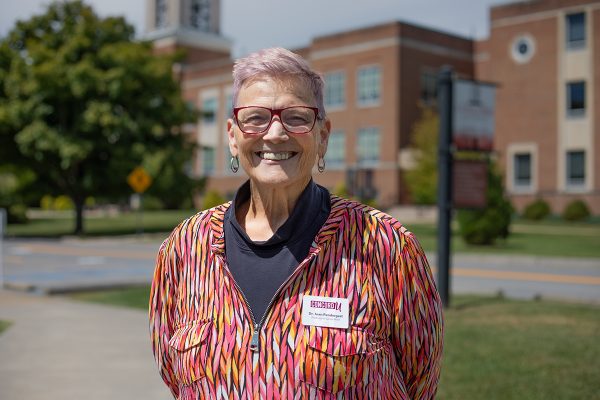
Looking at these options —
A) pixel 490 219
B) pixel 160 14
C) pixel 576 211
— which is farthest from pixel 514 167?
pixel 160 14

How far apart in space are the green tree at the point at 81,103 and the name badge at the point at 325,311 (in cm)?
2934

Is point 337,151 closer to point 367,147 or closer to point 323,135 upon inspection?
point 367,147

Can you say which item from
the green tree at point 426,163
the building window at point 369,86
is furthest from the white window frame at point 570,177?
the building window at point 369,86

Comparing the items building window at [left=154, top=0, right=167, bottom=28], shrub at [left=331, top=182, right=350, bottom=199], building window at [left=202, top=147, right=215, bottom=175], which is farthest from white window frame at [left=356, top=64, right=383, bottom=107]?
building window at [left=154, top=0, right=167, bottom=28]

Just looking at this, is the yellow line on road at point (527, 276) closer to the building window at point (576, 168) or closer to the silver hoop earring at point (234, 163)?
the silver hoop earring at point (234, 163)

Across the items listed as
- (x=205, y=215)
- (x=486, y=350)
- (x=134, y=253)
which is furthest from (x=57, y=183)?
(x=205, y=215)

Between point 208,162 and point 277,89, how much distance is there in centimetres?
5879

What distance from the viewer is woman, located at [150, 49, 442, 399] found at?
7.10ft

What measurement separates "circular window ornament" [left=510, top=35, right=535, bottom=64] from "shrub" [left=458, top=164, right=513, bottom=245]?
23.0 metres

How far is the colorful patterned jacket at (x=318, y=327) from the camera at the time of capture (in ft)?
7.09

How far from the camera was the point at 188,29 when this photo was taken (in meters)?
67.0

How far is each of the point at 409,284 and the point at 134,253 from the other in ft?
68.1

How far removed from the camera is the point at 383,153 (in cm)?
4650

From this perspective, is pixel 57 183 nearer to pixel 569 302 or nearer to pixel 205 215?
pixel 569 302
